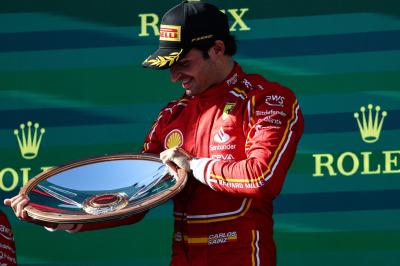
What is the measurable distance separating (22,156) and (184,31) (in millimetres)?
1396

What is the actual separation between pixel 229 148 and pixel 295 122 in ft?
0.70

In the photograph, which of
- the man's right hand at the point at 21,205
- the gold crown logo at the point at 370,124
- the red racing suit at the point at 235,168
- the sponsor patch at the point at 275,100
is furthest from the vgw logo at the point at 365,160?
the man's right hand at the point at 21,205

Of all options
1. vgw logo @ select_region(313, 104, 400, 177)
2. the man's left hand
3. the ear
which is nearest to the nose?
the ear

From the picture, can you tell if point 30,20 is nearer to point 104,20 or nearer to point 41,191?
point 104,20

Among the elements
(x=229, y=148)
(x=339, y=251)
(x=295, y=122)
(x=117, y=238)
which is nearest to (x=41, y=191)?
(x=229, y=148)

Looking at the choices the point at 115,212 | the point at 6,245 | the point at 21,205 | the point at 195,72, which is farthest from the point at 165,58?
the point at 6,245

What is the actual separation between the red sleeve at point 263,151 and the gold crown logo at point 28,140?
4.52 ft

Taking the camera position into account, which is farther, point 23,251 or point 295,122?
point 23,251

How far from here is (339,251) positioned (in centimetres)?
429

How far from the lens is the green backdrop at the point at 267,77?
4273 mm

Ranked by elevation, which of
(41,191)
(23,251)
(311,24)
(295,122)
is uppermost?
(311,24)

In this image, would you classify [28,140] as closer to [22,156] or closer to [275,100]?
[22,156]

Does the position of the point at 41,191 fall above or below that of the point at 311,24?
below

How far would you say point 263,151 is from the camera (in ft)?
10.2
